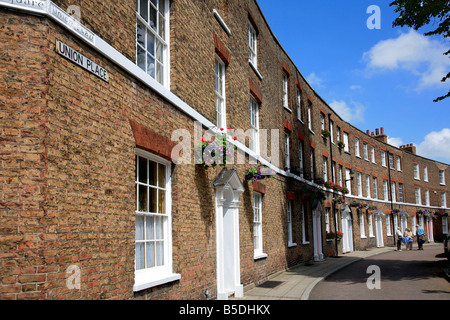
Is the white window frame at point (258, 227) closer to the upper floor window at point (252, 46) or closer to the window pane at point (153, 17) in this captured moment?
the upper floor window at point (252, 46)

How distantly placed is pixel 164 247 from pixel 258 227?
6.42 m

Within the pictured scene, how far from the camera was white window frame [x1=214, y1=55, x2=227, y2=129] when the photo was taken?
10.3 meters

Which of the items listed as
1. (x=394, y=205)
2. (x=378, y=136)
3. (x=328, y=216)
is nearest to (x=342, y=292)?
(x=328, y=216)

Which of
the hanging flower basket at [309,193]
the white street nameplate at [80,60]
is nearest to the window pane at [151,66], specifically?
the white street nameplate at [80,60]

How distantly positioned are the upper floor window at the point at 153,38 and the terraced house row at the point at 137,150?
1.0 inches

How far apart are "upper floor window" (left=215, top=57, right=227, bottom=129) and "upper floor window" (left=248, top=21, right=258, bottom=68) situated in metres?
3.02

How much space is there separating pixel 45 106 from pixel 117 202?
5.50ft

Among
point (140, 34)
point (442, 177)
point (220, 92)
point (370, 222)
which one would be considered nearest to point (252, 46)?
point (220, 92)

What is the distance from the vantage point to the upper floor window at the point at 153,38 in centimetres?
664

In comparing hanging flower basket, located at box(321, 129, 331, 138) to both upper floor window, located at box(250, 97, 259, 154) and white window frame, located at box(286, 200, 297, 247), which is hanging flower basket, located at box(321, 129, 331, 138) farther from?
upper floor window, located at box(250, 97, 259, 154)

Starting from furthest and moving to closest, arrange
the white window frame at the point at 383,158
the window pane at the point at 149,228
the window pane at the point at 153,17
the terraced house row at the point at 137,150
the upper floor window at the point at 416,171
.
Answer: the upper floor window at the point at 416,171 < the white window frame at the point at 383,158 < the window pane at the point at 153,17 < the window pane at the point at 149,228 < the terraced house row at the point at 137,150

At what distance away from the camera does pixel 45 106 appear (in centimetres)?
424

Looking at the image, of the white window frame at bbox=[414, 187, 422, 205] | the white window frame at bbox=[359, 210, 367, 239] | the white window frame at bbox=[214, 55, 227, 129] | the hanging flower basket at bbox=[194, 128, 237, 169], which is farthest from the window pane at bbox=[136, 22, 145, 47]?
the white window frame at bbox=[414, 187, 422, 205]
